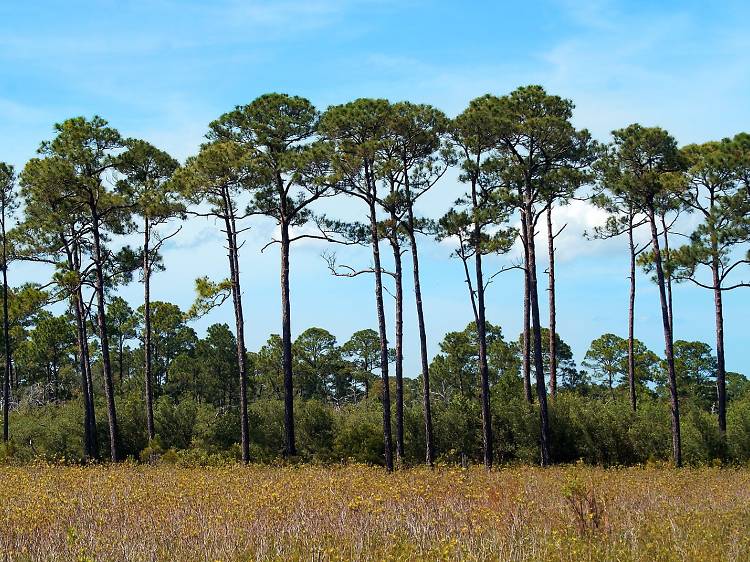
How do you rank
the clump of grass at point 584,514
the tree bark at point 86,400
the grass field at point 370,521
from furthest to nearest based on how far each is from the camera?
the tree bark at point 86,400 < the clump of grass at point 584,514 < the grass field at point 370,521

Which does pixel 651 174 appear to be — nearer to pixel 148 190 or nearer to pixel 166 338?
pixel 148 190

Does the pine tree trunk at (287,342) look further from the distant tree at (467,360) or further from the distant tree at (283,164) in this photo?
the distant tree at (467,360)

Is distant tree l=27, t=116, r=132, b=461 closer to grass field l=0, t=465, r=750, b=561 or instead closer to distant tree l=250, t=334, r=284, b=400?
grass field l=0, t=465, r=750, b=561

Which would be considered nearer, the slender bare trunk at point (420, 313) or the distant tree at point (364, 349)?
the slender bare trunk at point (420, 313)

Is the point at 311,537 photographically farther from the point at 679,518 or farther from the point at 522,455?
the point at 522,455

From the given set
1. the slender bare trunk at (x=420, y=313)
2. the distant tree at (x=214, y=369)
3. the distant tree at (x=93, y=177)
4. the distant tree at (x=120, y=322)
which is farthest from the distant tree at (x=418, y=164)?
the distant tree at (x=120, y=322)

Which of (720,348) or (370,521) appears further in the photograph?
(720,348)

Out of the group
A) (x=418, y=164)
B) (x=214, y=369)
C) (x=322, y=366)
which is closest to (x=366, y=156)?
(x=418, y=164)

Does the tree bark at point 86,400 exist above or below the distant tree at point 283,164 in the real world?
below

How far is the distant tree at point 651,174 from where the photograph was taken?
89.2 ft

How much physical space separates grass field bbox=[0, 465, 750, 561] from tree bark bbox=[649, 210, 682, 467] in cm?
744

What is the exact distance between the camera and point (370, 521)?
40.4 feet

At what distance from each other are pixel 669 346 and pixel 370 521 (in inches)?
733

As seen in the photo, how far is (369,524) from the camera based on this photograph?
12.1 metres
